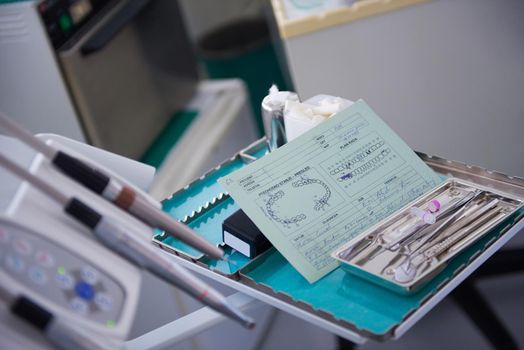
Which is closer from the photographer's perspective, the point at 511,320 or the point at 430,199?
the point at 430,199

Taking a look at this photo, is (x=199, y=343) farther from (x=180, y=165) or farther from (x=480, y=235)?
(x=480, y=235)

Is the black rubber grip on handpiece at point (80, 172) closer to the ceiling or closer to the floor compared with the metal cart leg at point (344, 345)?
closer to the ceiling

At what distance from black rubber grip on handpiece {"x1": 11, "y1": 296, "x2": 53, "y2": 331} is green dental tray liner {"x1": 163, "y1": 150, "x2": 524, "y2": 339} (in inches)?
13.2

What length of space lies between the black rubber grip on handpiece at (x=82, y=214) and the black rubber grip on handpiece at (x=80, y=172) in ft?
0.11

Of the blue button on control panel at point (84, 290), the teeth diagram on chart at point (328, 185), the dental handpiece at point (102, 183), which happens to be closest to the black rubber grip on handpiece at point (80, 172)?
the dental handpiece at point (102, 183)

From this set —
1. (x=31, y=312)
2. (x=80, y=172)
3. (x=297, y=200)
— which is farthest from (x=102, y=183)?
(x=297, y=200)

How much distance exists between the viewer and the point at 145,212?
0.68m

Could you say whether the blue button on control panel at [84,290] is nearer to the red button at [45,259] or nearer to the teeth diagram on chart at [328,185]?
the red button at [45,259]

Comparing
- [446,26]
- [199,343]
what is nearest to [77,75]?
[199,343]

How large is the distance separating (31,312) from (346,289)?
396mm

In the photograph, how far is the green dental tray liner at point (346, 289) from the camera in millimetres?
782

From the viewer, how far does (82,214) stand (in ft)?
2.07

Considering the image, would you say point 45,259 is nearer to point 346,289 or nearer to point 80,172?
point 80,172

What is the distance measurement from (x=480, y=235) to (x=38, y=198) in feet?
1.75
